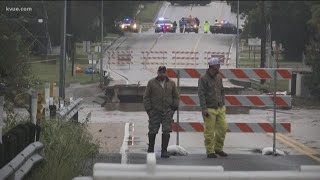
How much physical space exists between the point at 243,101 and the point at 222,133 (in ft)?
3.81

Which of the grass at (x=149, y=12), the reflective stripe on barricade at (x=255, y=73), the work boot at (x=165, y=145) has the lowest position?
the work boot at (x=165, y=145)

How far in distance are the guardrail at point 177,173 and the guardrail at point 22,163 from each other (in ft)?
7.47

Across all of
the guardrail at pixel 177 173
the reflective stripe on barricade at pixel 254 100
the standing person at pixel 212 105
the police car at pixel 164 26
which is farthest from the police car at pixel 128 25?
the guardrail at pixel 177 173

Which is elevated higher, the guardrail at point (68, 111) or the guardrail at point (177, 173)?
the guardrail at point (177, 173)

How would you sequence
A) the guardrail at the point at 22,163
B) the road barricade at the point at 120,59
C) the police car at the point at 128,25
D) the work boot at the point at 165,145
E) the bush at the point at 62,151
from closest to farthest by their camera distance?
the guardrail at the point at 22,163 → the bush at the point at 62,151 → the work boot at the point at 165,145 → the road barricade at the point at 120,59 → the police car at the point at 128,25

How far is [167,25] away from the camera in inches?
2968

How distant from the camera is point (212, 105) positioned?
11.2 meters

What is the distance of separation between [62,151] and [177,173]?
5099mm

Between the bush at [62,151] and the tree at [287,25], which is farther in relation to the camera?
the tree at [287,25]

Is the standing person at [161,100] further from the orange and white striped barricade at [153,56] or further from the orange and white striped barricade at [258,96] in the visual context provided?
the orange and white striped barricade at [153,56]

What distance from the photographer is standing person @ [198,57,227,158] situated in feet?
36.7

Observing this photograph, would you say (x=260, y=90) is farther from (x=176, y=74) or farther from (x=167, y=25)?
(x=167, y=25)

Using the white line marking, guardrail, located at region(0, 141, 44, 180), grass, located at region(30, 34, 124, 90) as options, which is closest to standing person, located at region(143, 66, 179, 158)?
the white line marking

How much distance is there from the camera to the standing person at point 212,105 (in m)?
11.2
